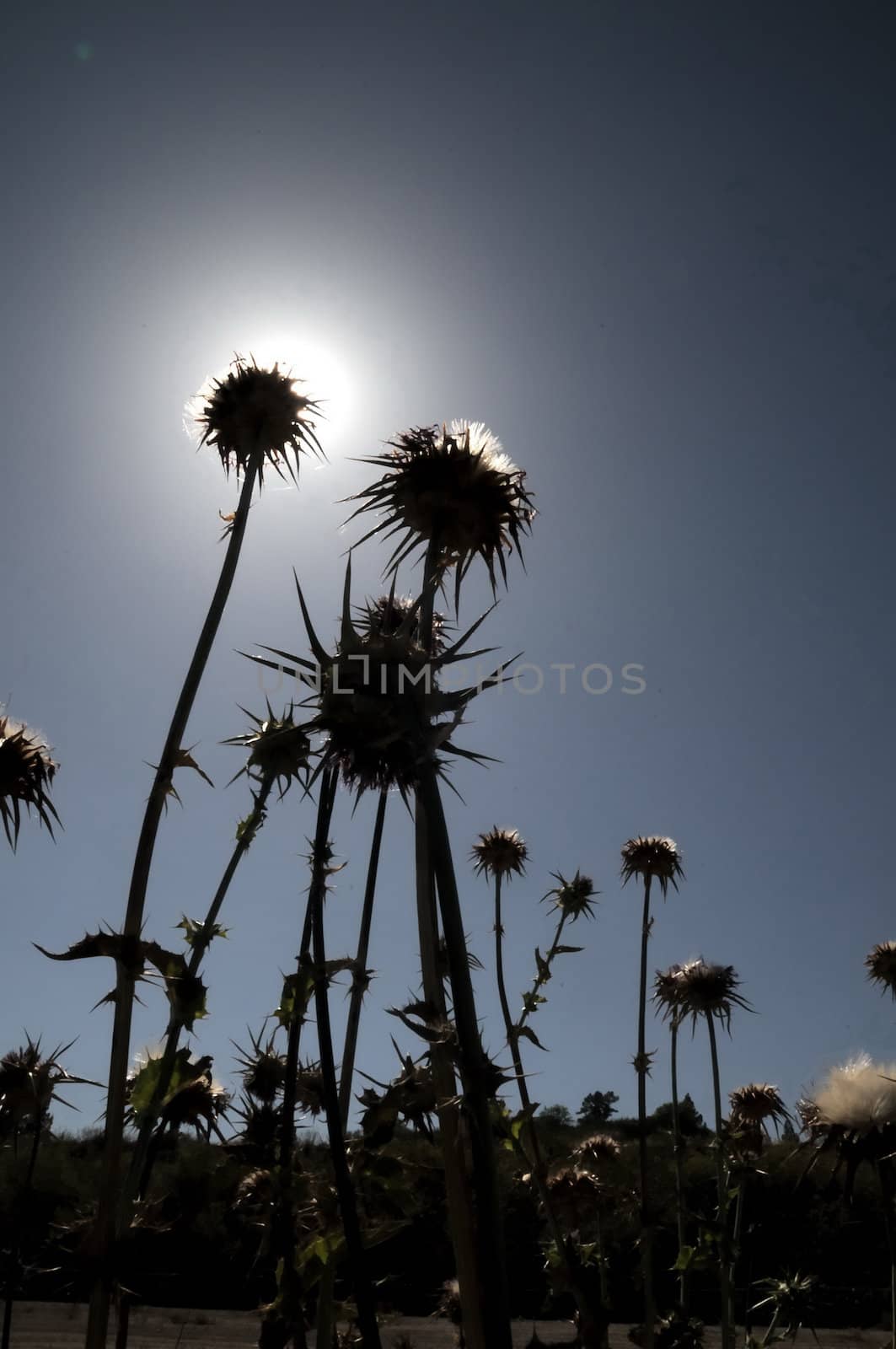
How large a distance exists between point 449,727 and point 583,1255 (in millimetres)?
8368

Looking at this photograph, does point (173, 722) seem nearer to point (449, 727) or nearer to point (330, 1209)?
point (449, 727)

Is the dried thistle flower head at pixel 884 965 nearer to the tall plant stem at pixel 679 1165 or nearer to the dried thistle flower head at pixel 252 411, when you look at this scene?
the tall plant stem at pixel 679 1165

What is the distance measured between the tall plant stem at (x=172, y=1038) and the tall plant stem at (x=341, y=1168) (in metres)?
1.09

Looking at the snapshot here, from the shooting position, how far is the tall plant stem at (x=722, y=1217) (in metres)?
8.93

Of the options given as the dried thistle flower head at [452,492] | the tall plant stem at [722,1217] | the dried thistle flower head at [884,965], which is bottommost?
the tall plant stem at [722,1217]

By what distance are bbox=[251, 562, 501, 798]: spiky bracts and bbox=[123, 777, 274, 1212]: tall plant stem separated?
1.56m

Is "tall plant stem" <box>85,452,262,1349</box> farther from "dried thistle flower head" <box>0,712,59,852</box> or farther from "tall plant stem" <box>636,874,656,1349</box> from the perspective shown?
"tall plant stem" <box>636,874,656,1349</box>

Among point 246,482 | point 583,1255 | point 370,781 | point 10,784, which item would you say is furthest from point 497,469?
point 583,1255

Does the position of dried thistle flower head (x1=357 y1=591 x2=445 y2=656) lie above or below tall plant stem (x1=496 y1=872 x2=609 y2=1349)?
above

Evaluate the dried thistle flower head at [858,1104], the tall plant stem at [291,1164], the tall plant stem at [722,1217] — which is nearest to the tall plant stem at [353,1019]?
the tall plant stem at [291,1164]

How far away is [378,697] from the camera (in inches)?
201

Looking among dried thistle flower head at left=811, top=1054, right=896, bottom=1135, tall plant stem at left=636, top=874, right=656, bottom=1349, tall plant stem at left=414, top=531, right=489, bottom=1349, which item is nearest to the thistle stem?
tall plant stem at left=636, top=874, right=656, bottom=1349

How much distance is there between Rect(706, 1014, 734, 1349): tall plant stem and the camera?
8.93m

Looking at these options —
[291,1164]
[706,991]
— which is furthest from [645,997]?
[291,1164]
